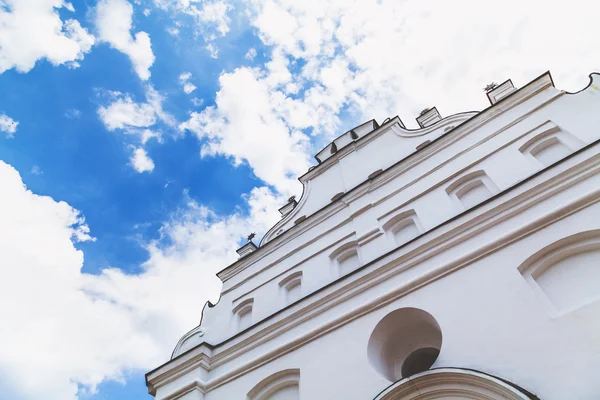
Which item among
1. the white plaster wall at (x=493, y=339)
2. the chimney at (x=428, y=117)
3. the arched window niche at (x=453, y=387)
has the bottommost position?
the arched window niche at (x=453, y=387)

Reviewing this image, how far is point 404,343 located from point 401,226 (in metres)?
3.98

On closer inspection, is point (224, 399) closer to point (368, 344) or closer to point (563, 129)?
point (368, 344)

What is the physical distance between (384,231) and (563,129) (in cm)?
549

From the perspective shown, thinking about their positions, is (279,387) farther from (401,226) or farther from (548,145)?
(548,145)

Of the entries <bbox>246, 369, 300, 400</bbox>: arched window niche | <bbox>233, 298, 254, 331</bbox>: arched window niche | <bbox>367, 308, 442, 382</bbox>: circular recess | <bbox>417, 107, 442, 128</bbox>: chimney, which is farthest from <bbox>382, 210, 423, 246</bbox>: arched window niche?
<bbox>417, 107, 442, 128</bbox>: chimney

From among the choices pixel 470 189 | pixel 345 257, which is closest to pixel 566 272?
pixel 470 189

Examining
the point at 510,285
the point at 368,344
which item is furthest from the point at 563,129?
the point at 368,344

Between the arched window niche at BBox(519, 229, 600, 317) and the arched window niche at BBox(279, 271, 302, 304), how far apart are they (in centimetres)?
718

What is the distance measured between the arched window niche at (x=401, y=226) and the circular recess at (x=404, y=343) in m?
3.11

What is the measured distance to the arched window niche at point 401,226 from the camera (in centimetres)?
1251

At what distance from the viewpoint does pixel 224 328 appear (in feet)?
46.8

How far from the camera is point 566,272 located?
26.9 ft

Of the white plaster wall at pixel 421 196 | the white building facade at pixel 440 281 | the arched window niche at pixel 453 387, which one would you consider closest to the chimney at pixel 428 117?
the white building facade at pixel 440 281

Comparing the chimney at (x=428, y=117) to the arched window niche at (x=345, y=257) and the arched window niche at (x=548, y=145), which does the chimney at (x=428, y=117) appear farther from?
the arched window niche at (x=345, y=257)
